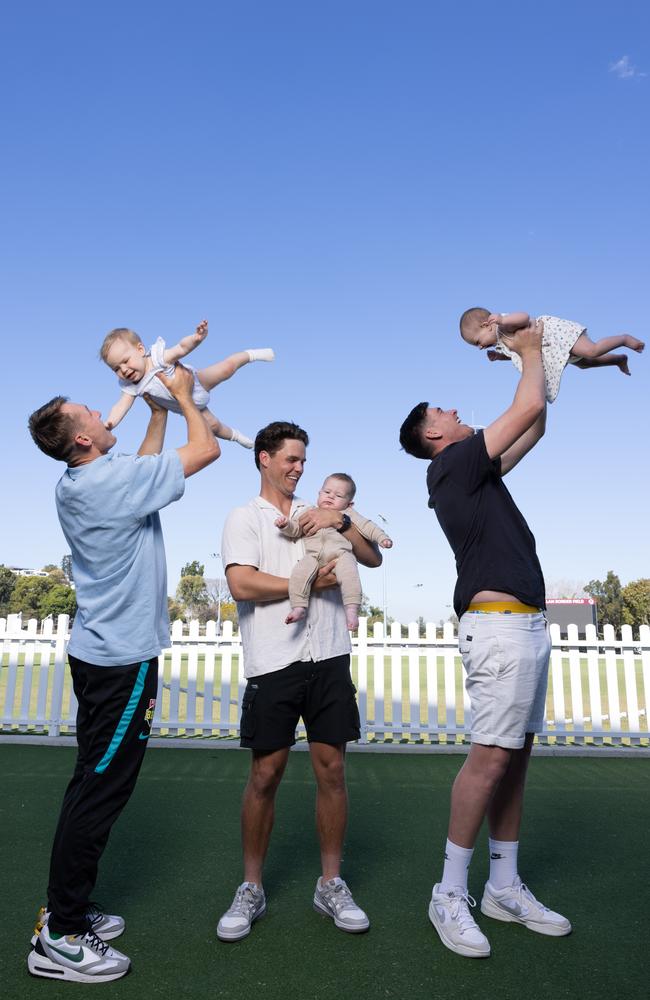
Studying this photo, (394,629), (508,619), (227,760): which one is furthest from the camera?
(394,629)

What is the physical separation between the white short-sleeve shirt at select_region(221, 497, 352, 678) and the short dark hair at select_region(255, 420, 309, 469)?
0.78 feet

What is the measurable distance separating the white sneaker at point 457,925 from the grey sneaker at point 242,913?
2.26 feet

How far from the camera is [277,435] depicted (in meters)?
3.31

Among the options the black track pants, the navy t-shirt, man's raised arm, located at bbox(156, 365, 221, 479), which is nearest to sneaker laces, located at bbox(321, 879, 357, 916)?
the black track pants

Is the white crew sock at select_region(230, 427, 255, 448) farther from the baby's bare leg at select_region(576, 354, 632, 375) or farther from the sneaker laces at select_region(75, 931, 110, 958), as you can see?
the sneaker laces at select_region(75, 931, 110, 958)

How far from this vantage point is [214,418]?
4207 millimetres

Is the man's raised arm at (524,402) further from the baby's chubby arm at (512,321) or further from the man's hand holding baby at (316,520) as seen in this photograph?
the man's hand holding baby at (316,520)

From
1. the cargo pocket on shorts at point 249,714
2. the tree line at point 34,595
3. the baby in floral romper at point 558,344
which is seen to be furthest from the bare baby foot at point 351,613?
the tree line at point 34,595

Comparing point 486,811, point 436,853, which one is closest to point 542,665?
point 486,811

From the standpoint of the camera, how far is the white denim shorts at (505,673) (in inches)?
110

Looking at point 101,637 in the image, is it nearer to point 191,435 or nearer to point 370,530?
point 191,435

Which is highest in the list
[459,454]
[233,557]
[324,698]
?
[459,454]

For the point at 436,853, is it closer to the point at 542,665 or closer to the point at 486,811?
the point at 486,811

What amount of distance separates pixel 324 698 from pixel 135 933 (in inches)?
44.6
